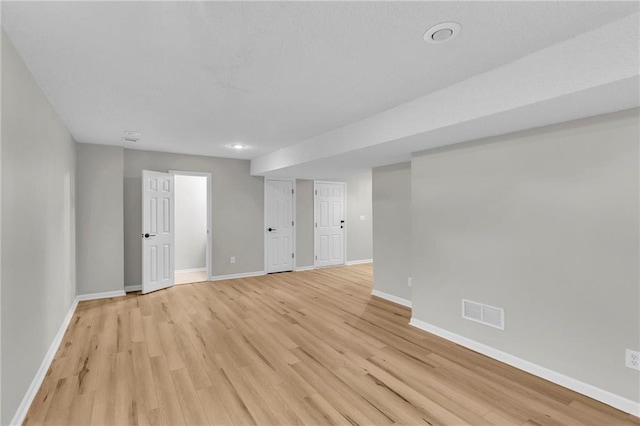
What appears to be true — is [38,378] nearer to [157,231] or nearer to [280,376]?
[280,376]

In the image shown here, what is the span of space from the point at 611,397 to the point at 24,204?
4.33 metres

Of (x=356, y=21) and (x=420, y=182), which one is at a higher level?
(x=356, y=21)

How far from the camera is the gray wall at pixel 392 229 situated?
450 cm

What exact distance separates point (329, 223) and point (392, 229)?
2818mm

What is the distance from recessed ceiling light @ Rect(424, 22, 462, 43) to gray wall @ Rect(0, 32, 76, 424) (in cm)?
248

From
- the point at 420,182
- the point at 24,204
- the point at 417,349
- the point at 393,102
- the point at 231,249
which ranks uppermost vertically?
the point at 393,102

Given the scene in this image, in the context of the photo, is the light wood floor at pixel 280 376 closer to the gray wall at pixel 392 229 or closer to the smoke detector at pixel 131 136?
the gray wall at pixel 392 229

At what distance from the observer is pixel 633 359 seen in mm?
2109

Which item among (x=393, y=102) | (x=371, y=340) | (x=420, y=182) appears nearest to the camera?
(x=393, y=102)

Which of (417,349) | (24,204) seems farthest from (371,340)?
(24,204)

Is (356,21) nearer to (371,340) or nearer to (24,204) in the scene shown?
(24,204)

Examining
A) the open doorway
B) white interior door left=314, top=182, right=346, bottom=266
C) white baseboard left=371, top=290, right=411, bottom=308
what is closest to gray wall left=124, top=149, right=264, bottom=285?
the open doorway

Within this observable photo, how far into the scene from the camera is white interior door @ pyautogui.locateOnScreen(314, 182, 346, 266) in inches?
287

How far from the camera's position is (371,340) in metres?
3.25
